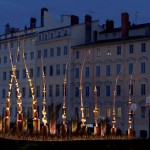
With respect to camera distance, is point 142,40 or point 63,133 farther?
point 142,40

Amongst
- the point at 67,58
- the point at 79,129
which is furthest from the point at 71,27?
the point at 79,129

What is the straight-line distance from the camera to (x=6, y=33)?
91.0 metres

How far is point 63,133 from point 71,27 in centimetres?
4726

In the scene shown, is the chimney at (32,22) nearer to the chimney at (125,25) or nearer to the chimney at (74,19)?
the chimney at (74,19)

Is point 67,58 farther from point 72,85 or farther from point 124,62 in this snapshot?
point 124,62

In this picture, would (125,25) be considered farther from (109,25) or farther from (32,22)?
(32,22)

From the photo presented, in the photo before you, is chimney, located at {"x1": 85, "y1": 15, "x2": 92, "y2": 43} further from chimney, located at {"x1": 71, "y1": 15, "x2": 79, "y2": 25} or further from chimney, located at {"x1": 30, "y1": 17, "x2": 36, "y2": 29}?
chimney, located at {"x1": 30, "y1": 17, "x2": 36, "y2": 29}
